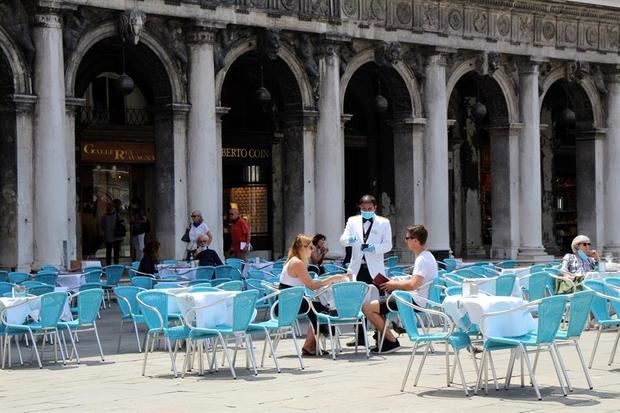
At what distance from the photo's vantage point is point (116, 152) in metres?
30.2

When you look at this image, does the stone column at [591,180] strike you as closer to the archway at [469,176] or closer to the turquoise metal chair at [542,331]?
the archway at [469,176]

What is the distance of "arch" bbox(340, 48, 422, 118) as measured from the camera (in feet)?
100

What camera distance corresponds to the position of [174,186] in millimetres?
27547

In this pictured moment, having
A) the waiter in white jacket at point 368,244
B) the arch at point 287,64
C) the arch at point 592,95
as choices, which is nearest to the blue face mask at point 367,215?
the waiter in white jacket at point 368,244

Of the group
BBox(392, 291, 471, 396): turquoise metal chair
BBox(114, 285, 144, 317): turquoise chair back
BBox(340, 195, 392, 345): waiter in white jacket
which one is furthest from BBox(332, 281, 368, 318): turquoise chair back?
BBox(114, 285, 144, 317): turquoise chair back

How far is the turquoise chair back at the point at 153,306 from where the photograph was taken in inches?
553

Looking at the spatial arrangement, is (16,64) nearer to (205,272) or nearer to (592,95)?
(205,272)

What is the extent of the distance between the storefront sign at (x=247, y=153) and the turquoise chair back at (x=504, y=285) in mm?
16253

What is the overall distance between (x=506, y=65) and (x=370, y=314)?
1974 cm

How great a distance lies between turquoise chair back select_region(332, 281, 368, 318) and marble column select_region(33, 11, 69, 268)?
10.7 metres

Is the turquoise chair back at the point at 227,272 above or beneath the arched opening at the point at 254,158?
beneath

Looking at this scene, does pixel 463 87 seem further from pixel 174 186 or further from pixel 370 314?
pixel 370 314

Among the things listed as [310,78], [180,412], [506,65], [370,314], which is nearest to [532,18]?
[506,65]

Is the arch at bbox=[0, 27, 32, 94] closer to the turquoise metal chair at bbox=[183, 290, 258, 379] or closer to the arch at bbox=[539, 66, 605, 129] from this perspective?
the turquoise metal chair at bbox=[183, 290, 258, 379]
